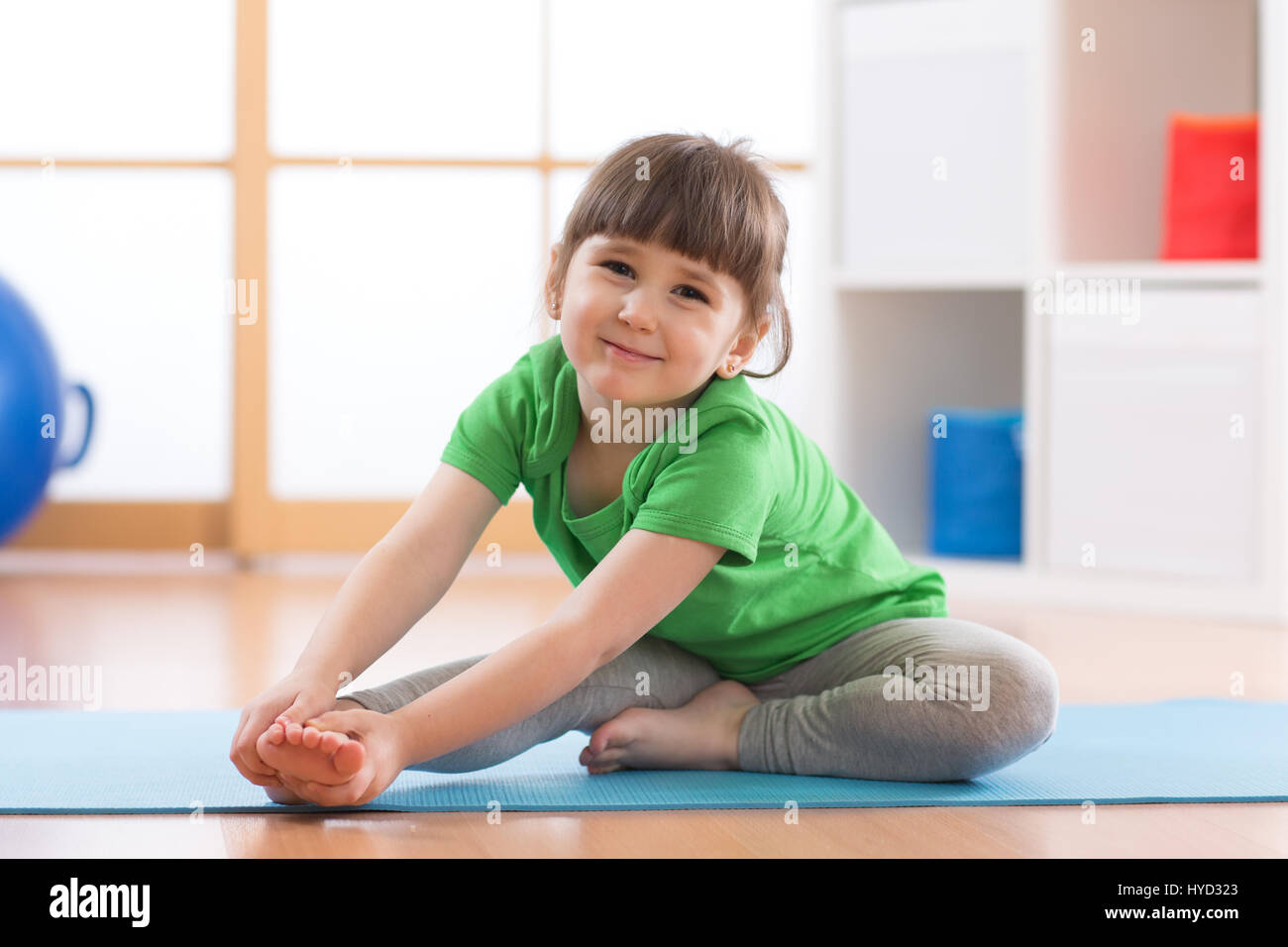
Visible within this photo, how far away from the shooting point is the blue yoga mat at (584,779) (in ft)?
3.29

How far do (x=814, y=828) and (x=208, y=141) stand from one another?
2043mm

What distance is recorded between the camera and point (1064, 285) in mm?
2188

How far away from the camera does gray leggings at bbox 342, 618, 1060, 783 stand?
3.41ft

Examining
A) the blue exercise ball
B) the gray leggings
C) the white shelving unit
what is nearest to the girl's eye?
the gray leggings

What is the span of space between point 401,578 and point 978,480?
144cm

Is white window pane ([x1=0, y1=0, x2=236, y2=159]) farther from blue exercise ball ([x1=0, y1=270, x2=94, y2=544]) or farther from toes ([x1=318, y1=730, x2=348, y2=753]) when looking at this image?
toes ([x1=318, y1=730, x2=348, y2=753])

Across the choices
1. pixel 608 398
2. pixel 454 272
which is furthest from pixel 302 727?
pixel 454 272

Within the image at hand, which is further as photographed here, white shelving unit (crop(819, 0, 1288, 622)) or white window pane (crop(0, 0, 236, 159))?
white window pane (crop(0, 0, 236, 159))

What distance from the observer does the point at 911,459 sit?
2490mm

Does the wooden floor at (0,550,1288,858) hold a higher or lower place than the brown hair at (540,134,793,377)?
lower

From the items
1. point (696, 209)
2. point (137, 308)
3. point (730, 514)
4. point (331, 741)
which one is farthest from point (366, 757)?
point (137, 308)

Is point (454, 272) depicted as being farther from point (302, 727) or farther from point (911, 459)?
point (302, 727)

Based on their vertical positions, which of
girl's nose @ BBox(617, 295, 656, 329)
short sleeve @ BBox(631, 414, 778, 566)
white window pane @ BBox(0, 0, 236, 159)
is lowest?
short sleeve @ BBox(631, 414, 778, 566)

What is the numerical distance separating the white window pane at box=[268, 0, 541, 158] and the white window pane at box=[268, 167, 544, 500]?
6cm
